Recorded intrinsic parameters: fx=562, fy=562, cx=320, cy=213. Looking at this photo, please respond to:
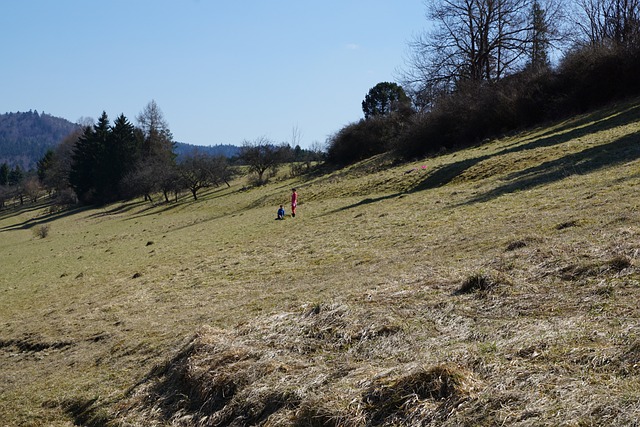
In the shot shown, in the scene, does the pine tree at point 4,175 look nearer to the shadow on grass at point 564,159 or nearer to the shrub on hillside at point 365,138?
the shrub on hillside at point 365,138

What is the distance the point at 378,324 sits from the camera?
26.0 feet

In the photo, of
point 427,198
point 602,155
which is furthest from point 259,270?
point 602,155

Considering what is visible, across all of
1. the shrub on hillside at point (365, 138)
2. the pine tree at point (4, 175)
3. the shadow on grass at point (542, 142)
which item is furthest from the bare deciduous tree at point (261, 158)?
the pine tree at point (4, 175)

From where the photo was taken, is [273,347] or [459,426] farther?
[273,347]

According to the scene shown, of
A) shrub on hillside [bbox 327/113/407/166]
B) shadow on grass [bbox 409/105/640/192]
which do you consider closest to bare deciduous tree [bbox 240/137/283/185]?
shrub on hillside [bbox 327/113/407/166]

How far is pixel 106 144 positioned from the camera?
93.8 meters

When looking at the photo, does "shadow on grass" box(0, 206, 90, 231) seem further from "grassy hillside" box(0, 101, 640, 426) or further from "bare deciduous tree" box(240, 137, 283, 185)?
"grassy hillside" box(0, 101, 640, 426)

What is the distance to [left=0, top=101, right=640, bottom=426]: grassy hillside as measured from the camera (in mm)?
5562

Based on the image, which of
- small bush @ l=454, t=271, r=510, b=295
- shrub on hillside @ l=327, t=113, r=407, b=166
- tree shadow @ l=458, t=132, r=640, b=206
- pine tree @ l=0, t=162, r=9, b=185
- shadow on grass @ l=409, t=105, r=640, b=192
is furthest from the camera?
pine tree @ l=0, t=162, r=9, b=185

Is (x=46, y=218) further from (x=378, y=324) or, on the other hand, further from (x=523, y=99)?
(x=378, y=324)

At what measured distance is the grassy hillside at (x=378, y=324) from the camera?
556 cm

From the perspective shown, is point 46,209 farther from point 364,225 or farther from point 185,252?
point 364,225

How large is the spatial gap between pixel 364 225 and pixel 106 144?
8266cm

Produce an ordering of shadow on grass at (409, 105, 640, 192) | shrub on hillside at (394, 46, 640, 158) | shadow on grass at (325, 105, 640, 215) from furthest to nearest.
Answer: shrub on hillside at (394, 46, 640, 158), shadow on grass at (409, 105, 640, 192), shadow on grass at (325, 105, 640, 215)
